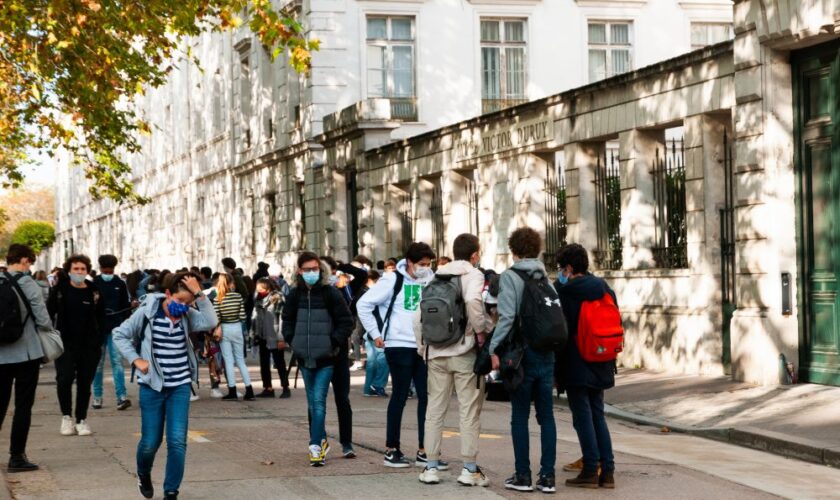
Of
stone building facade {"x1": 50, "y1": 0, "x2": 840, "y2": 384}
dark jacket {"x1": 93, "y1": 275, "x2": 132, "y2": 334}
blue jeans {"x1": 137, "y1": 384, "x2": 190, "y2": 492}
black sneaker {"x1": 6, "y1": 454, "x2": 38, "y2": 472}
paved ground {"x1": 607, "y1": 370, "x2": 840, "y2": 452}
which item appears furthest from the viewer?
dark jacket {"x1": 93, "y1": 275, "x2": 132, "y2": 334}

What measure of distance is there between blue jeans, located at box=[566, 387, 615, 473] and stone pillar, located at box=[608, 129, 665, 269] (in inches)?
383

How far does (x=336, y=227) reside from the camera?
3456cm

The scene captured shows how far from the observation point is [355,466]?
11.5 m

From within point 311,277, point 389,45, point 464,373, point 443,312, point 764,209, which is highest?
point 389,45

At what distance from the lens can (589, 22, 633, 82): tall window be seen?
1460 inches

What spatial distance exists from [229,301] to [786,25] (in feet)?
25.3

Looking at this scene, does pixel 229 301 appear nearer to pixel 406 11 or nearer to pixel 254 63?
pixel 406 11

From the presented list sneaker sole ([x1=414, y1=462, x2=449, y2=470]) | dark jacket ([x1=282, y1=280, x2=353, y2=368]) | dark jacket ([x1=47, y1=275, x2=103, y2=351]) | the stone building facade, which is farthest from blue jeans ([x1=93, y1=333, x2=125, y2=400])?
the stone building facade

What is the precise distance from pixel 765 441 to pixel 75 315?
22.8 ft

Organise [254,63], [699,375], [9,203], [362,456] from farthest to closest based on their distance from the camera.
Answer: [9,203]
[254,63]
[699,375]
[362,456]

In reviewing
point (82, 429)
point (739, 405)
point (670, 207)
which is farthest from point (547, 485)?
point (670, 207)

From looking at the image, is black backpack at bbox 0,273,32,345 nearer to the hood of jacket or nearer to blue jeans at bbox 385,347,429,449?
blue jeans at bbox 385,347,429,449

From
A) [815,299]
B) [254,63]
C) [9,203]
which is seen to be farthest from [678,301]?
[9,203]

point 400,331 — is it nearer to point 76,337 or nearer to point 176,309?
point 176,309
